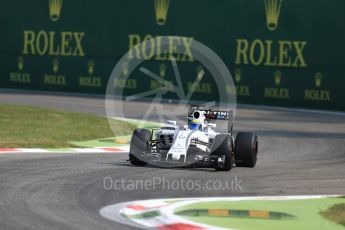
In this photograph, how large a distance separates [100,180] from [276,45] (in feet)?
64.8

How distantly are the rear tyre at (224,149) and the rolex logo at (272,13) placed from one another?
17.6m

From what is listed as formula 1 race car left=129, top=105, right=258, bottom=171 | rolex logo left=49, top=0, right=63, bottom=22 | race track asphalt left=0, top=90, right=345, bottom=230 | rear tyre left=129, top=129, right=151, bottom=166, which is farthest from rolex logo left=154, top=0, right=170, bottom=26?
rear tyre left=129, top=129, right=151, bottom=166

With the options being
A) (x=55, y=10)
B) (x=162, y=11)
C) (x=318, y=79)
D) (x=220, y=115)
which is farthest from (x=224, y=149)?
(x=55, y=10)

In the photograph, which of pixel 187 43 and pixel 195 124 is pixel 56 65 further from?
pixel 195 124

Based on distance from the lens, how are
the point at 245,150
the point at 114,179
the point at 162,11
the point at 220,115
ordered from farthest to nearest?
the point at 162,11
the point at 220,115
the point at 245,150
the point at 114,179

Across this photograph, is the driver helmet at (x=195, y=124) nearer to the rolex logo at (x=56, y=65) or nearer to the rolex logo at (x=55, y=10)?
the rolex logo at (x=56, y=65)

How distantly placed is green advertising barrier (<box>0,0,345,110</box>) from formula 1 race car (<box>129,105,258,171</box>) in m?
15.9

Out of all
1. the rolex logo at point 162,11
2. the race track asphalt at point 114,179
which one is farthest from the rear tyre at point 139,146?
the rolex logo at point 162,11

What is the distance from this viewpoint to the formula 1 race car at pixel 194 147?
15578mm

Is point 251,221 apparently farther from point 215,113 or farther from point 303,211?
point 215,113

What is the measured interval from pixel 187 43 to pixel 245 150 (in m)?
18.5

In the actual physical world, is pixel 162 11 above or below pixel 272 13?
above

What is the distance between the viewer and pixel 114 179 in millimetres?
14086

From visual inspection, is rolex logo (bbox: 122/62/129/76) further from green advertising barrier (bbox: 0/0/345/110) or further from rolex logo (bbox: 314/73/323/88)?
rolex logo (bbox: 314/73/323/88)
